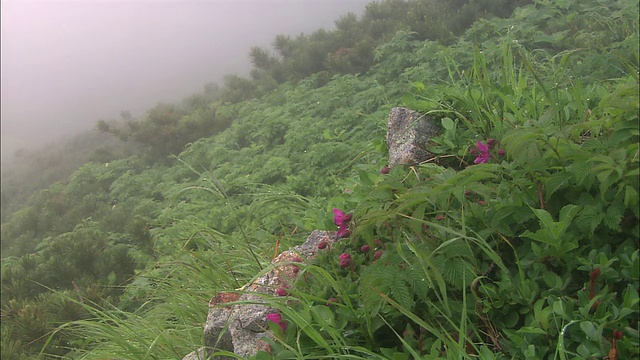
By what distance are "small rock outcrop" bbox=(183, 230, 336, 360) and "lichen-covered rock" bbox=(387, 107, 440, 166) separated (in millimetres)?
530

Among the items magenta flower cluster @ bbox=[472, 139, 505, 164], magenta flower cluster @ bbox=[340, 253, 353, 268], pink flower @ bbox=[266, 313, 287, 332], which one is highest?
magenta flower cluster @ bbox=[472, 139, 505, 164]

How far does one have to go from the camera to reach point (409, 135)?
2.40m

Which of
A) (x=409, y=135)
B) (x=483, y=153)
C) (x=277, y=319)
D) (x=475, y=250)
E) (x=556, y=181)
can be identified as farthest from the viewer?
(x=409, y=135)

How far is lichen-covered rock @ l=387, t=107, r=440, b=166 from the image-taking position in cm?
230

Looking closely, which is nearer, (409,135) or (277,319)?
(277,319)

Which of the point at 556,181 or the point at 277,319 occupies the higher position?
the point at 556,181

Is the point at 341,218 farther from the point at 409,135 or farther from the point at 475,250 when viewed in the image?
the point at 409,135

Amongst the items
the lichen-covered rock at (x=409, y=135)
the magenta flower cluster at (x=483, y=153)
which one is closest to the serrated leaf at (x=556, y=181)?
the magenta flower cluster at (x=483, y=153)

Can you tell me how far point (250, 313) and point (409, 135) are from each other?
1110 mm

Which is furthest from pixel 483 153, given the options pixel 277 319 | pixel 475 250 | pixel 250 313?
pixel 250 313

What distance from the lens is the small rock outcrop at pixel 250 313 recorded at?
1858 mm

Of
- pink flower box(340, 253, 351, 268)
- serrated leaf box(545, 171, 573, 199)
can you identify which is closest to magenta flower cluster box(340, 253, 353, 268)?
pink flower box(340, 253, 351, 268)

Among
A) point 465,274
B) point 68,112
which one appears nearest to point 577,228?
point 465,274

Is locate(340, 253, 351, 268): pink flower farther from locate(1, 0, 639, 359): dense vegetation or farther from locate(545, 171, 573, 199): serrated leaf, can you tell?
locate(545, 171, 573, 199): serrated leaf
